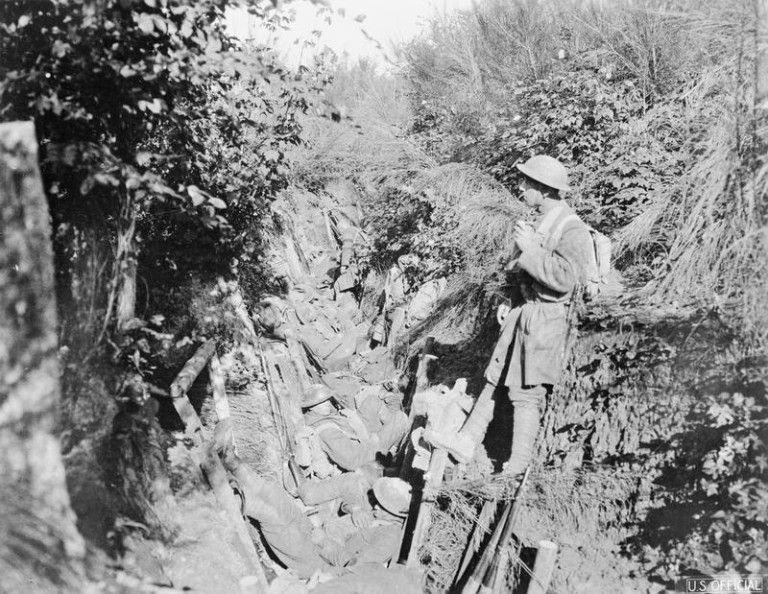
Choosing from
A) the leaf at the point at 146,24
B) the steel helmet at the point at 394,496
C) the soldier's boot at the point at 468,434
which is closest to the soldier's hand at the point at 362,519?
the steel helmet at the point at 394,496

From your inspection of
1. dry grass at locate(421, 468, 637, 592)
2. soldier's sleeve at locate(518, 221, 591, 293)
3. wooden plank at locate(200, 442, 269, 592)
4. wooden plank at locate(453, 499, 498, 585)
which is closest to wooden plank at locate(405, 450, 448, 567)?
dry grass at locate(421, 468, 637, 592)

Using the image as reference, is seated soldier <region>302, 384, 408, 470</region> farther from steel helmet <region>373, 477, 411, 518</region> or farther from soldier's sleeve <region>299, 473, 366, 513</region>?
steel helmet <region>373, 477, 411, 518</region>

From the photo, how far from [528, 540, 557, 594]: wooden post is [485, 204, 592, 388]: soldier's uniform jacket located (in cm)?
107

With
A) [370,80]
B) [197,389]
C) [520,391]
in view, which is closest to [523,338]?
[520,391]

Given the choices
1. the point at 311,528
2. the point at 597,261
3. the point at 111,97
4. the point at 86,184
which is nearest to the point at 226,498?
the point at 311,528

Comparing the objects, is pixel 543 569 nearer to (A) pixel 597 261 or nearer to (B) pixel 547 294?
(B) pixel 547 294

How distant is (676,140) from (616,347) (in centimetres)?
356

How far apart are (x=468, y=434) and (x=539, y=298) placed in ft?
3.80

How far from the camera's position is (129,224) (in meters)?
3.05

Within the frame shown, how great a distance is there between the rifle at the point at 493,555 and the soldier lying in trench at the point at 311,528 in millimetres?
1041

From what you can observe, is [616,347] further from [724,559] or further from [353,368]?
[353,368]

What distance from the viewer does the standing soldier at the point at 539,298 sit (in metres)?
3.69

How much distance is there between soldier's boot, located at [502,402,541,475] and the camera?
391 centimetres

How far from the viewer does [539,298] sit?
12.8 ft
